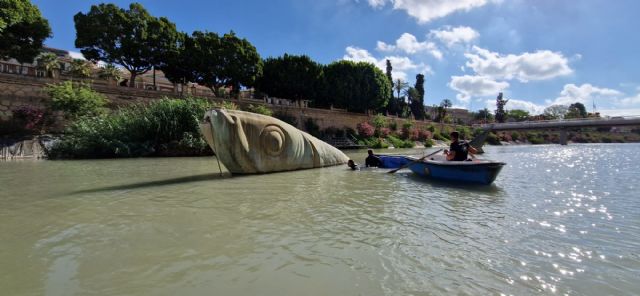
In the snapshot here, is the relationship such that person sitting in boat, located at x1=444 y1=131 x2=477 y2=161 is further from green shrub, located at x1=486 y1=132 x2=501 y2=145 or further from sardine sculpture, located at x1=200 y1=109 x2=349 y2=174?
green shrub, located at x1=486 y1=132 x2=501 y2=145

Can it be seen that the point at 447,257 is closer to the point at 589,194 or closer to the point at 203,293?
the point at 203,293

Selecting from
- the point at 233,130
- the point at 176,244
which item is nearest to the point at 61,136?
the point at 233,130

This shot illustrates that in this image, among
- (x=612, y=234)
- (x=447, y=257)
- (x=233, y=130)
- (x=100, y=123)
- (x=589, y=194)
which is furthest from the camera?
(x=100, y=123)

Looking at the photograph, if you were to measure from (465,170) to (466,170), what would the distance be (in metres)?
0.03

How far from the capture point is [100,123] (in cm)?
2014

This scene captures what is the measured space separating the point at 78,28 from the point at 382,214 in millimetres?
33720

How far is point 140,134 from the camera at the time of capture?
2092 centimetres

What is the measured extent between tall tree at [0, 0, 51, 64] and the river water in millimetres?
23911

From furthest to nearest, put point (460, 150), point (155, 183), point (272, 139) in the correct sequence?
point (272, 139) < point (460, 150) < point (155, 183)

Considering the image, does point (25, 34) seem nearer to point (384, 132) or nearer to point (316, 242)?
point (316, 242)

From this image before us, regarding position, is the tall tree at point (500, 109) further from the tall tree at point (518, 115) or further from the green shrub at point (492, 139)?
the green shrub at point (492, 139)

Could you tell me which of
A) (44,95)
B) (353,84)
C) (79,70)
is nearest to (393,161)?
(44,95)

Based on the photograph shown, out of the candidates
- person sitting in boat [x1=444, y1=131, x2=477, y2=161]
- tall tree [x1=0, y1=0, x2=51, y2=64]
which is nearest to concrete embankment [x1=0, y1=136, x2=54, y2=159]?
tall tree [x1=0, y1=0, x2=51, y2=64]

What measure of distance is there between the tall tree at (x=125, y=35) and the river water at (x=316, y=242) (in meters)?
26.0
